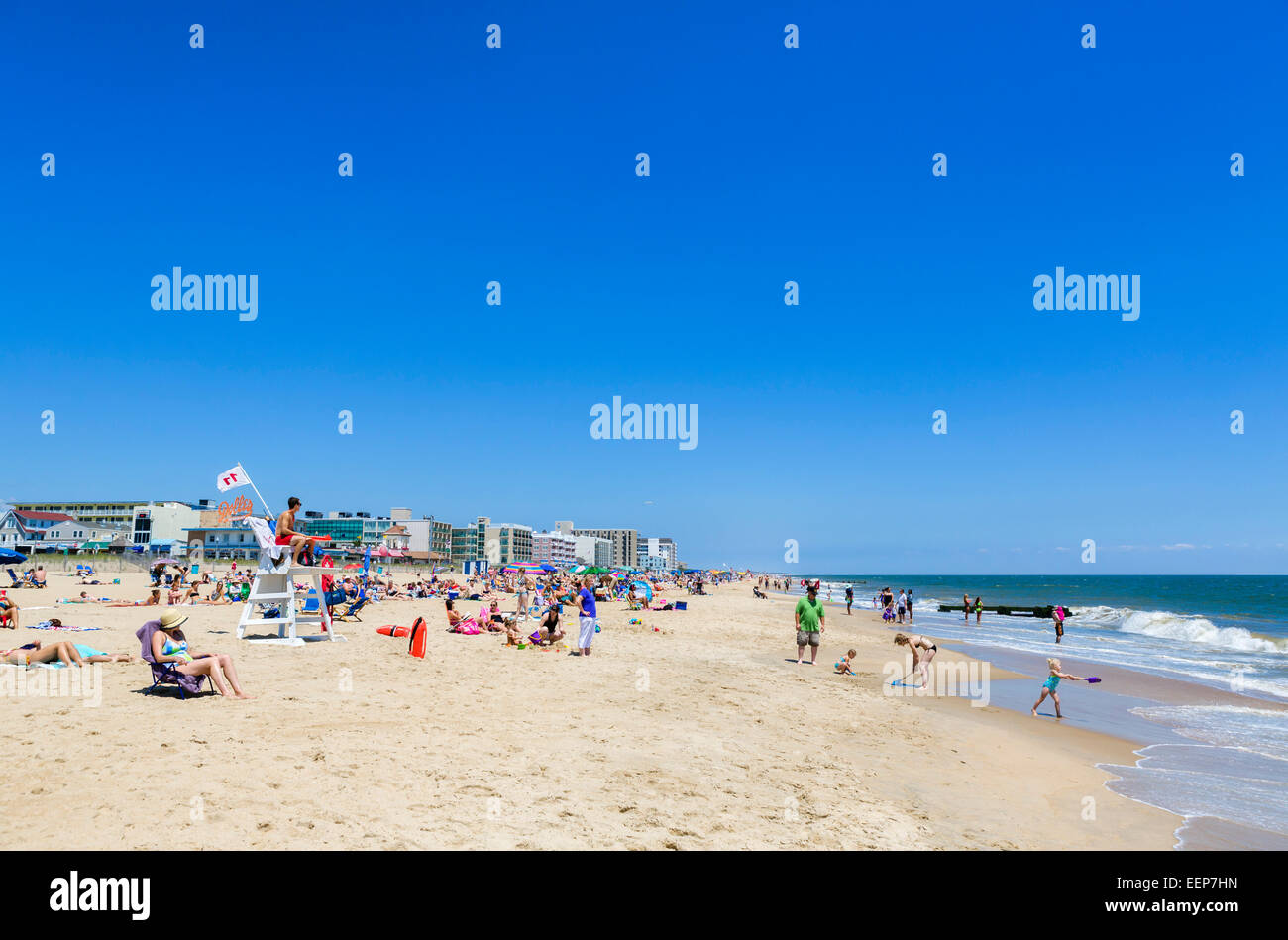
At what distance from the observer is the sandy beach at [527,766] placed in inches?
174

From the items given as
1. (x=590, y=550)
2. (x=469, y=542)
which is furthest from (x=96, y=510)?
(x=590, y=550)

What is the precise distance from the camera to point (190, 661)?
7570mm

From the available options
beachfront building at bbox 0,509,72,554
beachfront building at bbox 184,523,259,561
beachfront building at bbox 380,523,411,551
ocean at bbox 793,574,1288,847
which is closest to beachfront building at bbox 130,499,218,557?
beachfront building at bbox 184,523,259,561

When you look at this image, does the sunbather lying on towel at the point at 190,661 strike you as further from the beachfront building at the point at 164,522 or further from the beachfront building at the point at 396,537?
the beachfront building at the point at 396,537

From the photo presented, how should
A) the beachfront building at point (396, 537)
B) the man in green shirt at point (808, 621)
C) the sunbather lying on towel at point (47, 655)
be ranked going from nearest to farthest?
the sunbather lying on towel at point (47, 655), the man in green shirt at point (808, 621), the beachfront building at point (396, 537)

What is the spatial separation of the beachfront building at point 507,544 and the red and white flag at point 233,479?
14613 cm

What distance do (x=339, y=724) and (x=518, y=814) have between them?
2.90m

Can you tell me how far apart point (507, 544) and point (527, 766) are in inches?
6312

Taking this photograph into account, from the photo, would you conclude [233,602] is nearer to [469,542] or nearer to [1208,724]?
[1208,724]

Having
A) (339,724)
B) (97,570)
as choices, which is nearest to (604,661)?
(339,724)

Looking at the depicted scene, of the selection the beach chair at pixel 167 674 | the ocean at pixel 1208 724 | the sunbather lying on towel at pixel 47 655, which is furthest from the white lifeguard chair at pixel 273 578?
the ocean at pixel 1208 724

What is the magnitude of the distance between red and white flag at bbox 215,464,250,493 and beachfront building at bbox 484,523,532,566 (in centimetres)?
14613

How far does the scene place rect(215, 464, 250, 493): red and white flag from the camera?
42.8ft
